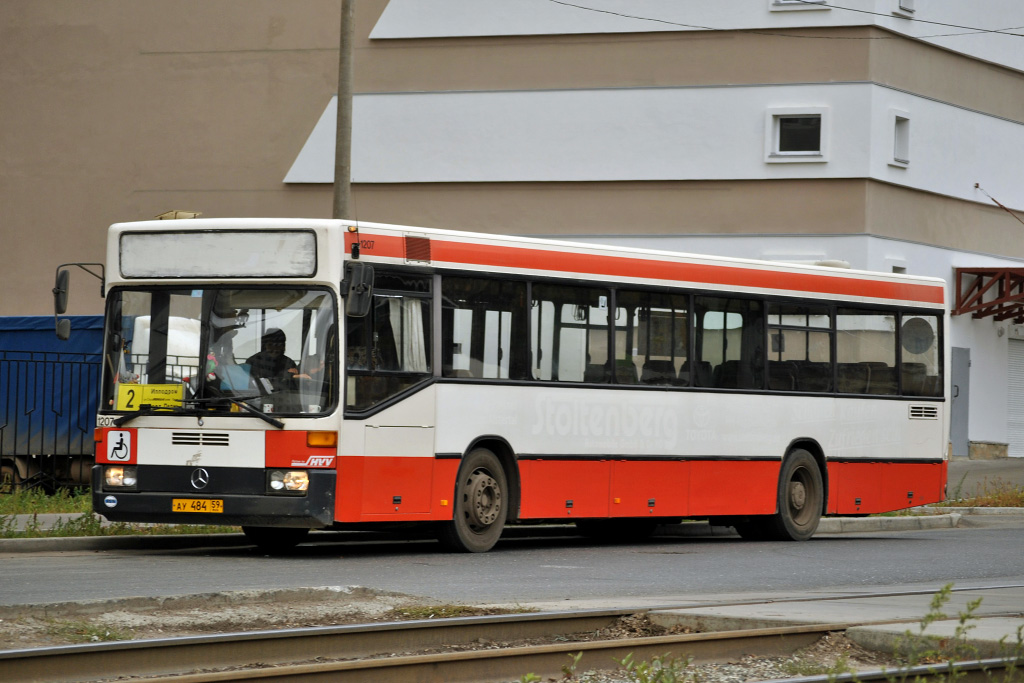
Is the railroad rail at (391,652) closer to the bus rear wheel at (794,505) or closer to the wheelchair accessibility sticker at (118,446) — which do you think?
the wheelchair accessibility sticker at (118,446)

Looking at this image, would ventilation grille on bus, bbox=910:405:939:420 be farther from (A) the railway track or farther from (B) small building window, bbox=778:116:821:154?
(B) small building window, bbox=778:116:821:154

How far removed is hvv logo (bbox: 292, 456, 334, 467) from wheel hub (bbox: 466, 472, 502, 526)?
1735 millimetres

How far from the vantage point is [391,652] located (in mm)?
8039

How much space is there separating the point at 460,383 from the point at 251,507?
7.68 ft

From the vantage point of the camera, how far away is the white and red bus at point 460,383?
13438 mm

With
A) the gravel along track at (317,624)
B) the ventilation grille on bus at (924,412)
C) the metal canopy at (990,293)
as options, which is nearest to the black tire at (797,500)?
the ventilation grille on bus at (924,412)

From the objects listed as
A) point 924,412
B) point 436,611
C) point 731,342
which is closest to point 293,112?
point 924,412

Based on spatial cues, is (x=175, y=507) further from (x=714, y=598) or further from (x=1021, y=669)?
(x=1021, y=669)

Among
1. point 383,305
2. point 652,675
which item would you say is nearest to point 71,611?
point 652,675

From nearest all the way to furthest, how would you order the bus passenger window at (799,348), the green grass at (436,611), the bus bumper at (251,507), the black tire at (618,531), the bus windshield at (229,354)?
the green grass at (436,611)
the bus bumper at (251,507)
the bus windshield at (229,354)
the bus passenger window at (799,348)
the black tire at (618,531)

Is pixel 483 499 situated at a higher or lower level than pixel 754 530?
higher

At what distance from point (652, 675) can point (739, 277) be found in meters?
10.7

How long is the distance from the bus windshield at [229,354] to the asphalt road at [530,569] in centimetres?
139

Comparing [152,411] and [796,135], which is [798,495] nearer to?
[152,411]
